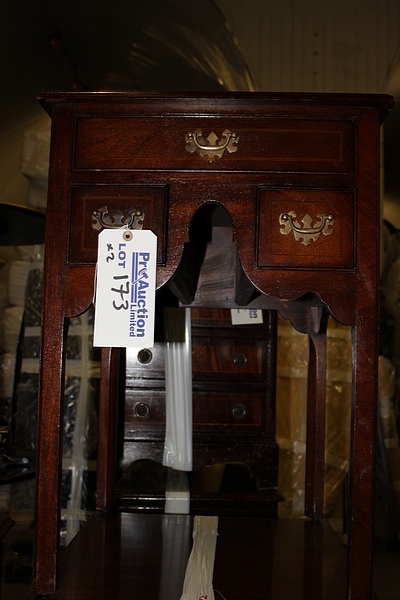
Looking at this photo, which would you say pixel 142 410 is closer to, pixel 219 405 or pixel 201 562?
pixel 219 405

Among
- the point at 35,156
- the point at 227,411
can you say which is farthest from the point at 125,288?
the point at 35,156

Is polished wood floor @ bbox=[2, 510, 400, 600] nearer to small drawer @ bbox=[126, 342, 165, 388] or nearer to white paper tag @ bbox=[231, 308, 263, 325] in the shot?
small drawer @ bbox=[126, 342, 165, 388]

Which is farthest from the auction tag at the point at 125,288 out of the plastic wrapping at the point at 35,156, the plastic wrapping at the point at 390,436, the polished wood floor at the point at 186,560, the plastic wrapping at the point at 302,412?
the plastic wrapping at the point at 35,156

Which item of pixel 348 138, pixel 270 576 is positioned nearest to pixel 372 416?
pixel 270 576

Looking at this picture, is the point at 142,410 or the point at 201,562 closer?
the point at 201,562

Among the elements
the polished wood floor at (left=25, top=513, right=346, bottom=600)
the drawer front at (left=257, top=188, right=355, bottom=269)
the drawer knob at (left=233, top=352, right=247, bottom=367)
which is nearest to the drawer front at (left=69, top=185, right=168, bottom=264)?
the drawer front at (left=257, top=188, right=355, bottom=269)

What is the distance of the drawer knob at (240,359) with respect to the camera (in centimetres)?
187

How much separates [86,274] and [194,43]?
6.98 ft

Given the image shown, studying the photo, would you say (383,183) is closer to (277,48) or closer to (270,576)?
(277,48)

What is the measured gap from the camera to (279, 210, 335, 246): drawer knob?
106 cm

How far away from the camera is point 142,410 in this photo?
5.96 feet

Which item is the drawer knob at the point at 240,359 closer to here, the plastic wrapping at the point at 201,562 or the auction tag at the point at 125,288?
the plastic wrapping at the point at 201,562

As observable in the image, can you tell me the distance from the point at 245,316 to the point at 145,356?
1.10 feet

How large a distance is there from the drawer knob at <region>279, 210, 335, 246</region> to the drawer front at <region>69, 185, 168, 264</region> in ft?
0.71
